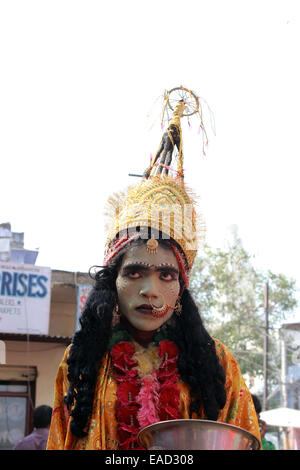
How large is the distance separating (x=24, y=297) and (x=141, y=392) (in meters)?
7.30

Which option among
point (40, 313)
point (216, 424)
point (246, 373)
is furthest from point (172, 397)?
point (246, 373)

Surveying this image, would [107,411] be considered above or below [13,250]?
below

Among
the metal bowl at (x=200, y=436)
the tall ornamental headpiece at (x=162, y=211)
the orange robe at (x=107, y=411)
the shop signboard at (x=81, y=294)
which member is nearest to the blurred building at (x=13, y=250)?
the shop signboard at (x=81, y=294)

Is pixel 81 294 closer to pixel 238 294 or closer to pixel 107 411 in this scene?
pixel 107 411

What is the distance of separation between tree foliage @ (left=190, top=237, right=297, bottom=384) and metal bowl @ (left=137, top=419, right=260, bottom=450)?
1784cm

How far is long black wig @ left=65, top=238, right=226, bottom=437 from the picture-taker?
105 inches

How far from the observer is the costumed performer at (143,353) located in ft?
8.67

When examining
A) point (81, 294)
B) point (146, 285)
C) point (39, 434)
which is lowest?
point (39, 434)

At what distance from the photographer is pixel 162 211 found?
2.93 meters

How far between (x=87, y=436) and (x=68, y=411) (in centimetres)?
19

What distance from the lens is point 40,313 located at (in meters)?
9.73

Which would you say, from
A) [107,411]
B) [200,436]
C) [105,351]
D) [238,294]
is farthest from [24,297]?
[238,294]

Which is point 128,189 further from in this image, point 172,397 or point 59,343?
point 59,343

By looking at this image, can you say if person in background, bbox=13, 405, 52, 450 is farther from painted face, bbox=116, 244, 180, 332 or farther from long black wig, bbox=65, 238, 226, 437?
painted face, bbox=116, 244, 180, 332
